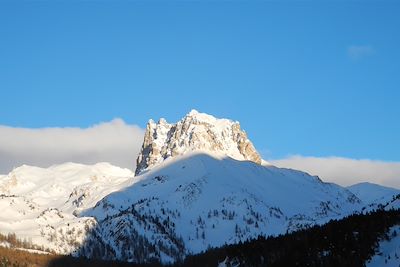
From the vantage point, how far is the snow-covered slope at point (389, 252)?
7826 cm

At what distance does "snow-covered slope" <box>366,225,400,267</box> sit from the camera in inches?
3081

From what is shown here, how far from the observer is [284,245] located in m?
113

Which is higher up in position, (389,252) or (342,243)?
(342,243)

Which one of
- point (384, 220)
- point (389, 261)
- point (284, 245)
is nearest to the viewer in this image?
point (389, 261)

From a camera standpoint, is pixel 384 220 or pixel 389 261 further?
pixel 384 220

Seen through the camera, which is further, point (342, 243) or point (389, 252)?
point (342, 243)

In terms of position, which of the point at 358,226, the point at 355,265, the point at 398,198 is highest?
the point at 398,198

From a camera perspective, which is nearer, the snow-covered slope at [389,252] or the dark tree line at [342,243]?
the snow-covered slope at [389,252]

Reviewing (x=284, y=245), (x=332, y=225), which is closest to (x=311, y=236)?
(x=332, y=225)

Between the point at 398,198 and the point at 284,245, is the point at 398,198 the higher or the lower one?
the higher one

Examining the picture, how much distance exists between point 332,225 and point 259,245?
898 inches

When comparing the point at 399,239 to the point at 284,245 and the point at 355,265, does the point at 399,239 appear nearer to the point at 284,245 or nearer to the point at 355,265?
the point at 355,265

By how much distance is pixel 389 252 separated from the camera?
80562 millimetres

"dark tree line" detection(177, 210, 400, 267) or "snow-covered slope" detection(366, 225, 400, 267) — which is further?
"dark tree line" detection(177, 210, 400, 267)
